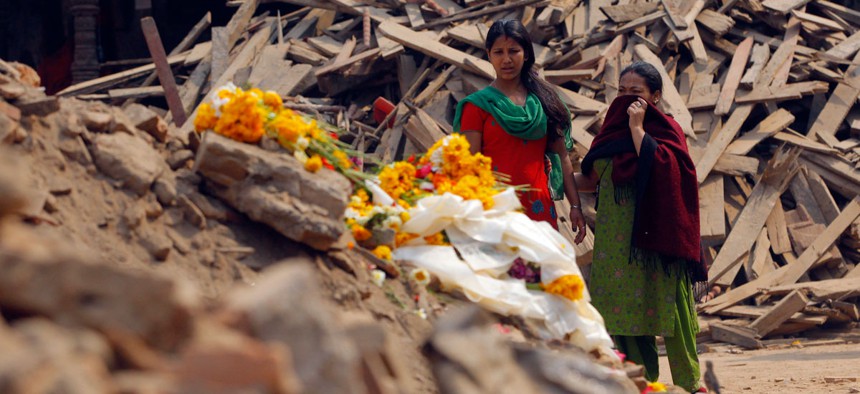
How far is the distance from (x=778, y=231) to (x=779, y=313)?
3.52ft

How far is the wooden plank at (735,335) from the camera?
28.2 ft

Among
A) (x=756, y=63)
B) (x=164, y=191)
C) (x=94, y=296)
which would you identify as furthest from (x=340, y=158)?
(x=756, y=63)

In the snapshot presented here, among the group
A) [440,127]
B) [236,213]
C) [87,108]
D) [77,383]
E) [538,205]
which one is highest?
[77,383]

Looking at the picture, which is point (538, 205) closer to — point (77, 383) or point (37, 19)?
point (77, 383)

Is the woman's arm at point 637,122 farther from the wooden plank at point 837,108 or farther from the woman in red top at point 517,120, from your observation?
the wooden plank at point 837,108

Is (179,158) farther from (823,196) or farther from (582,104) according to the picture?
(823,196)

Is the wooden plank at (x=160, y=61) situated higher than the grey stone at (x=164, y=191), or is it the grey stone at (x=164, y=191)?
the grey stone at (x=164, y=191)

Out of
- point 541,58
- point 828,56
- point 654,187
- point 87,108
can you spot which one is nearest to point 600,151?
point 654,187

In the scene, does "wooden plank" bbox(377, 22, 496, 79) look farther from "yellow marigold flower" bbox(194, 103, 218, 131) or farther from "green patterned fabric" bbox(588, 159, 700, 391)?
"yellow marigold flower" bbox(194, 103, 218, 131)

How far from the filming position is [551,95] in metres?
5.98

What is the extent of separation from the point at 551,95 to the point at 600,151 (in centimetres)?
42

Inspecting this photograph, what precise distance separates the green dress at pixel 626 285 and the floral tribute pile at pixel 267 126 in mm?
1855

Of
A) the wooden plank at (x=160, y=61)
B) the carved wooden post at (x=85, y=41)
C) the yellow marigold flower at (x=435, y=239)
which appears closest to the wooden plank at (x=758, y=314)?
the wooden plank at (x=160, y=61)

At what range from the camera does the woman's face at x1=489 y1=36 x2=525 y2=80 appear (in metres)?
5.84
